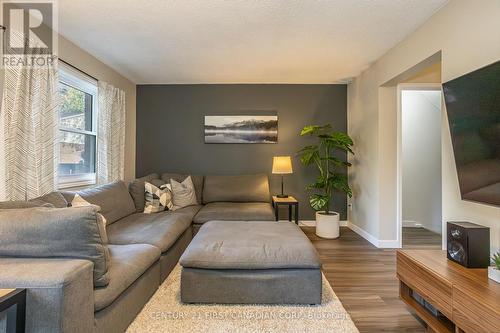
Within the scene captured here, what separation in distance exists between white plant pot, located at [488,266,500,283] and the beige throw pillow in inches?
125

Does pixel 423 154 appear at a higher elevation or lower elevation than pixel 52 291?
higher

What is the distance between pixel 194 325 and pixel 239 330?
303 millimetres

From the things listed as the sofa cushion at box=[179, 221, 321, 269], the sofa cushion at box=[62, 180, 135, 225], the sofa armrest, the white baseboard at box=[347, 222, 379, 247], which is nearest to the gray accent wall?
the white baseboard at box=[347, 222, 379, 247]

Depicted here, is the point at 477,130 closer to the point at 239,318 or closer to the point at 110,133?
the point at 239,318

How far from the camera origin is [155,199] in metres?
3.37

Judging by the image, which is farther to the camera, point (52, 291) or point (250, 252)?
point (250, 252)

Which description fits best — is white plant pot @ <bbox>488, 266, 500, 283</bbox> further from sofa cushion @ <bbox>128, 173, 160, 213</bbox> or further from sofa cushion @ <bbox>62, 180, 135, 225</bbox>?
sofa cushion @ <bbox>128, 173, 160, 213</bbox>

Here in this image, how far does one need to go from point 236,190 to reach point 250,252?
2.08 meters

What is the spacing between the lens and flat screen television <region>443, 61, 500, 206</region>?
1.51 metres

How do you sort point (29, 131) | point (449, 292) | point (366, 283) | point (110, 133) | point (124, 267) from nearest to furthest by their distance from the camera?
point (449, 292) < point (124, 267) < point (29, 131) < point (366, 283) < point (110, 133)

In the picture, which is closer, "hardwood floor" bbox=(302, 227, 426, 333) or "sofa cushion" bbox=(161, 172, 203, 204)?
"hardwood floor" bbox=(302, 227, 426, 333)

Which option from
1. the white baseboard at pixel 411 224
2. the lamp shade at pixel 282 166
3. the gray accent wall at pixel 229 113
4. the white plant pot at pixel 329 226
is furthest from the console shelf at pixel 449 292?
the white baseboard at pixel 411 224

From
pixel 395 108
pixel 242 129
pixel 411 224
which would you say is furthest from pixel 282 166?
pixel 411 224

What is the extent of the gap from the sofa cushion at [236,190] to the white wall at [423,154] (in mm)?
2530
